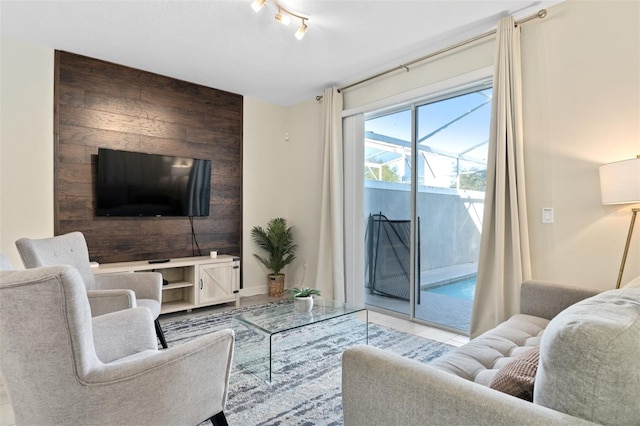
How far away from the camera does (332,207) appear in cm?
417

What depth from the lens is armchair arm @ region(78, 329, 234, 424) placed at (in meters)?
1.16

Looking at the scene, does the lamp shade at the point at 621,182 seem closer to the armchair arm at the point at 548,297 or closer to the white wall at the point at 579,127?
the white wall at the point at 579,127

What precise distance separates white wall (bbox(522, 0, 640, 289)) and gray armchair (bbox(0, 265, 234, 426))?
8.32 ft

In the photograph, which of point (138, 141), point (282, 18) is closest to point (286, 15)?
point (282, 18)

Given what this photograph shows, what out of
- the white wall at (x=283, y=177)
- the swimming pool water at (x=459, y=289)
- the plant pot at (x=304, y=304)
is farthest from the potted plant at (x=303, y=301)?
the white wall at (x=283, y=177)

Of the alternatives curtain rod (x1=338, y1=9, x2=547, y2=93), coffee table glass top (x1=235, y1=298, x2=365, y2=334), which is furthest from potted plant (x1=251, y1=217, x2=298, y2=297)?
curtain rod (x1=338, y1=9, x2=547, y2=93)

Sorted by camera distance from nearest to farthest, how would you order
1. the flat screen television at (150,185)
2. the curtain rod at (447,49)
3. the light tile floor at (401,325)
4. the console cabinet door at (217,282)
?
the curtain rod at (447,49) → the light tile floor at (401,325) → the flat screen television at (150,185) → the console cabinet door at (217,282)

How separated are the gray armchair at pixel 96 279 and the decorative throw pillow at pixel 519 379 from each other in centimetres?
200

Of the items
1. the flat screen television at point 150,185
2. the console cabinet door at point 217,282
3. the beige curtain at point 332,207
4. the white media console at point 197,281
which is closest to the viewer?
the flat screen television at point 150,185

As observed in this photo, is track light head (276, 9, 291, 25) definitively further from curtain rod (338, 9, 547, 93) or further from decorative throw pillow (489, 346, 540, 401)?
decorative throw pillow (489, 346, 540, 401)

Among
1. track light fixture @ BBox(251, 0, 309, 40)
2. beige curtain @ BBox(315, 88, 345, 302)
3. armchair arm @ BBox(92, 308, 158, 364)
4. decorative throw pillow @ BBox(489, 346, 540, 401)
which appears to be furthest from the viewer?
beige curtain @ BBox(315, 88, 345, 302)

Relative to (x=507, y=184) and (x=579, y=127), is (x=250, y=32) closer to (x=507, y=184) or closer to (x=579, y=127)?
(x=507, y=184)

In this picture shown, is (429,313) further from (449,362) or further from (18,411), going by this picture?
(18,411)

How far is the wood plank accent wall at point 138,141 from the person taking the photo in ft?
11.3
